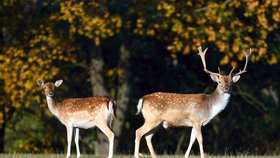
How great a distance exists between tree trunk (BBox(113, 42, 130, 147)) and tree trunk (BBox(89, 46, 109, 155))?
1.10ft

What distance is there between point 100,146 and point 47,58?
7.61 ft

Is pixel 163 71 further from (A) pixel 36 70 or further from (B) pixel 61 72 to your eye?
(A) pixel 36 70

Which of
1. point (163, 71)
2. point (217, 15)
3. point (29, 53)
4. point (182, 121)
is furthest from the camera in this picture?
Answer: point (163, 71)

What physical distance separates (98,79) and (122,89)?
560 millimetres

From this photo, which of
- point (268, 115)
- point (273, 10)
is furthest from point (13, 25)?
point (268, 115)

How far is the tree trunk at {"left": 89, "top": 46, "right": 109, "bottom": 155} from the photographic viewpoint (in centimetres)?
1875

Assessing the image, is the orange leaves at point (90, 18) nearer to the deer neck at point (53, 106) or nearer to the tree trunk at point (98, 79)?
the tree trunk at point (98, 79)

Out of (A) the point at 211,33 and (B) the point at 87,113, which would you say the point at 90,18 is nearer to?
(A) the point at 211,33

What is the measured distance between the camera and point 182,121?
11.7 m

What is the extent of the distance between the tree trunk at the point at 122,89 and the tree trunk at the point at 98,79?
33cm

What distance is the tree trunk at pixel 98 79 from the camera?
18750 mm

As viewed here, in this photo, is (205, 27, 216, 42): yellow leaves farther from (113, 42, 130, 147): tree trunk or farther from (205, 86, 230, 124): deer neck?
(205, 86, 230, 124): deer neck

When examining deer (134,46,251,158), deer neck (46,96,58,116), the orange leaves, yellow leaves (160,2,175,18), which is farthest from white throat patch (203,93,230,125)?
the orange leaves

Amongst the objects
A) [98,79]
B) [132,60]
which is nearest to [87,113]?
[98,79]
